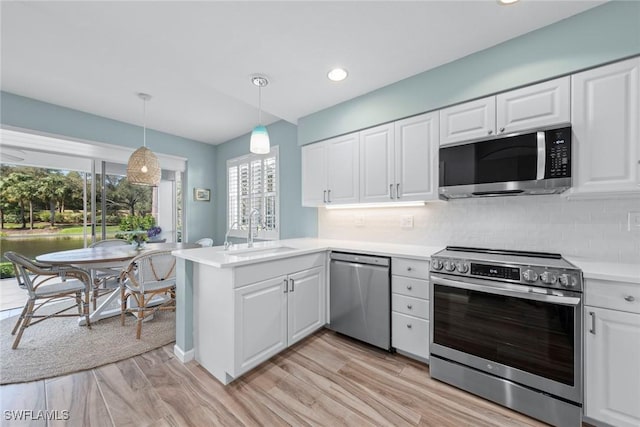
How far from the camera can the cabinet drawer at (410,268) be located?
1947 millimetres

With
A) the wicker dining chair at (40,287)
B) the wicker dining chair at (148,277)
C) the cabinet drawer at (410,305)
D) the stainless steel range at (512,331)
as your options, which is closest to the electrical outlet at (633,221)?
the stainless steel range at (512,331)

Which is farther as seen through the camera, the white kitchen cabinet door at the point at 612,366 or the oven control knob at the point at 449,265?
the oven control knob at the point at 449,265

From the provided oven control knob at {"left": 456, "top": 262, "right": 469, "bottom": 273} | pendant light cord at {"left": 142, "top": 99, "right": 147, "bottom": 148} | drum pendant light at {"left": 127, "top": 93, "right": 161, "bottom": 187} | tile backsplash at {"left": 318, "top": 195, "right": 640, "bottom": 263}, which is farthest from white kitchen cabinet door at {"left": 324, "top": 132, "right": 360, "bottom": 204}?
pendant light cord at {"left": 142, "top": 99, "right": 147, "bottom": 148}

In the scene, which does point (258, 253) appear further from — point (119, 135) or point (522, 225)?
point (119, 135)

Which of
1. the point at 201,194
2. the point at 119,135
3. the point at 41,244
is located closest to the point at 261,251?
the point at 201,194

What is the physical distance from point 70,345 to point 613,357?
13.1 ft

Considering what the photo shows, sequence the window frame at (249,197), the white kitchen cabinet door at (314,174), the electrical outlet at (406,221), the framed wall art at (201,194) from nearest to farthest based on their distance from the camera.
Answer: the electrical outlet at (406,221), the white kitchen cabinet door at (314,174), the window frame at (249,197), the framed wall art at (201,194)

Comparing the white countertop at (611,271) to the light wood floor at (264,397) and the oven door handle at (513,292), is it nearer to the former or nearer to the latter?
the oven door handle at (513,292)

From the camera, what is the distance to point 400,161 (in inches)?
92.0

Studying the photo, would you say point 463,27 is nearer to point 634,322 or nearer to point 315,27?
point 315,27

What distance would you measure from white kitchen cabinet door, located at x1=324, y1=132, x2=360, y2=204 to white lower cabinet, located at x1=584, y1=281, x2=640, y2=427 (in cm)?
186

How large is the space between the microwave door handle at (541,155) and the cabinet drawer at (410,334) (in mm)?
1305

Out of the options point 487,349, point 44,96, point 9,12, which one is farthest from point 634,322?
point 44,96

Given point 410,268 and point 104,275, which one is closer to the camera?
point 410,268
